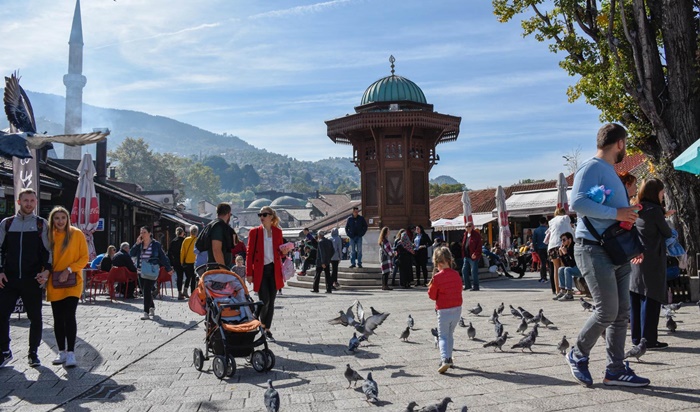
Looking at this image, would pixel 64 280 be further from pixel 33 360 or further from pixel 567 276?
pixel 567 276

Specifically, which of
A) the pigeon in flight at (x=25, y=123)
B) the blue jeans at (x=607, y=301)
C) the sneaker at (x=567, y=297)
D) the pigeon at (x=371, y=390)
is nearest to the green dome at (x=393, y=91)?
the sneaker at (x=567, y=297)

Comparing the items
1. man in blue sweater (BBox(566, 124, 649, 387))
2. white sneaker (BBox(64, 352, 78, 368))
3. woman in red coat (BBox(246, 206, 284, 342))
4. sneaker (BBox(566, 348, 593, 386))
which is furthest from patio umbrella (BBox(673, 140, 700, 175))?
white sneaker (BBox(64, 352, 78, 368))

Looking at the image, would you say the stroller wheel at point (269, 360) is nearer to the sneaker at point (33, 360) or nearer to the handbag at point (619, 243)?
the sneaker at point (33, 360)

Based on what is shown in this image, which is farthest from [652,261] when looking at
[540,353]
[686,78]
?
[686,78]

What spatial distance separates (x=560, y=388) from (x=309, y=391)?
202 centimetres

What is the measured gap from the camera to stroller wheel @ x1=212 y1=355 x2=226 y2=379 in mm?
5570

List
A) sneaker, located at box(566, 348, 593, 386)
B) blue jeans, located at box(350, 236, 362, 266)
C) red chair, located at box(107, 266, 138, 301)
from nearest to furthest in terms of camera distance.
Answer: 1. sneaker, located at box(566, 348, 593, 386)
2. red chair, located at box(107, 266, 138, 301)
3. blue jeans, located at box(350, 236, 362, 266)

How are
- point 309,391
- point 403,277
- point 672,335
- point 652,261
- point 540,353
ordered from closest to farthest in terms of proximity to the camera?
point 309,391 < point 652,261 < point 540,353 < point 672,335 < point 403,277

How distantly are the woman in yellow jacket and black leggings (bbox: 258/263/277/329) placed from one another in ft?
7.12

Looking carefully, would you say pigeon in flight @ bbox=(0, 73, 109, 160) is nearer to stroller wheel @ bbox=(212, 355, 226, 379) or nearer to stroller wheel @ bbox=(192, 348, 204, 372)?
stroller wheel @ bbox=(192, 348, 204, 372)

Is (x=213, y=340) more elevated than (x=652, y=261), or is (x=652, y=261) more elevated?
(x=652, y=261)

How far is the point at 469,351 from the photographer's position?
264 inches

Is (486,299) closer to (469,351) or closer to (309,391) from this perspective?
(469,351)

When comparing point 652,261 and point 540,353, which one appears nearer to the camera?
point 652,261
